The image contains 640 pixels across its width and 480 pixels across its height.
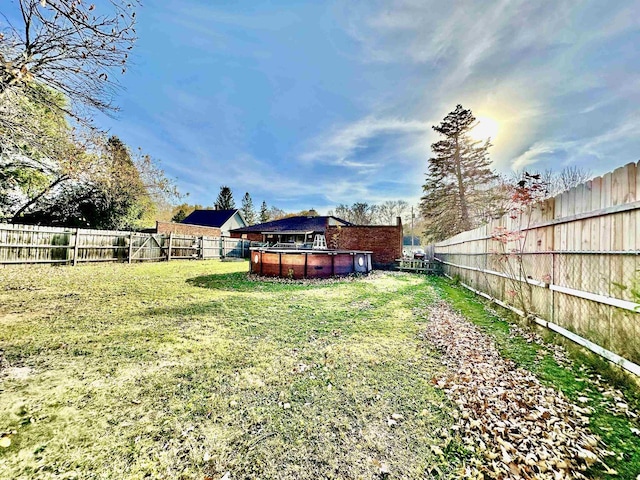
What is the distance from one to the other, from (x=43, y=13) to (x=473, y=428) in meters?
6.04

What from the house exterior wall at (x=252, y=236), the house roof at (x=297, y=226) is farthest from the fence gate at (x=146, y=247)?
the house exterior wall at (x=252, y=236)

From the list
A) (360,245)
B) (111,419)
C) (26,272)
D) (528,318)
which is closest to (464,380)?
(528,318)

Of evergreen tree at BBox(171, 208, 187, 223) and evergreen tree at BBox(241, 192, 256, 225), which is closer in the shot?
evergreen tree at BBox(171, 208, 187, 223)

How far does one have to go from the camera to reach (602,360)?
270 cm

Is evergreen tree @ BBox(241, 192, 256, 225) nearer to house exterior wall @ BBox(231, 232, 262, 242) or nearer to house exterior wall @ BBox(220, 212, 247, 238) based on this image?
house exterior wall @ BBox(220, 212, 247, 238)


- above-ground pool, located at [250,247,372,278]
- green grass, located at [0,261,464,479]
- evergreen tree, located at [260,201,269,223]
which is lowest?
green grass, located at [0,261,464,479]

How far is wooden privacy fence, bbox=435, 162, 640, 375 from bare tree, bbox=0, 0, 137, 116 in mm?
5711

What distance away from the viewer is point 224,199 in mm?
47531

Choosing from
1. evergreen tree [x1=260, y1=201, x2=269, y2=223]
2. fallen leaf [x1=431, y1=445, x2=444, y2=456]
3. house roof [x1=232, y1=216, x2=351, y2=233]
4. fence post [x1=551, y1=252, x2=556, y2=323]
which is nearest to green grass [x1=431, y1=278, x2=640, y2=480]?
fence post [x1=551, y1=252, x2=556, y2=323]

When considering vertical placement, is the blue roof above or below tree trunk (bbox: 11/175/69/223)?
above

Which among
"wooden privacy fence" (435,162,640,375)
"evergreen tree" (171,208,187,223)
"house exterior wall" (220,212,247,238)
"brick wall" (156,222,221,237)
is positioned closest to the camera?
"wooden privacy fence" (435,162,640,375)

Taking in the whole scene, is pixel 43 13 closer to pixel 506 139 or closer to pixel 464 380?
pixel 464 380

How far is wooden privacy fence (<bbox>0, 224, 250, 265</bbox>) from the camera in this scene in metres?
9.65

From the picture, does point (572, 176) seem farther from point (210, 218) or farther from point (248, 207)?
point (248, 207)
